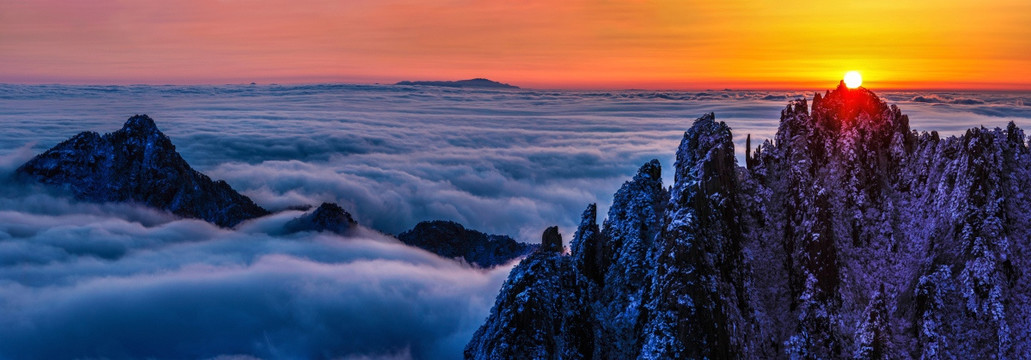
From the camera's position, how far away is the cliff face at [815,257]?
39.9 metres

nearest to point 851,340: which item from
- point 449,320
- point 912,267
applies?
point 912,267

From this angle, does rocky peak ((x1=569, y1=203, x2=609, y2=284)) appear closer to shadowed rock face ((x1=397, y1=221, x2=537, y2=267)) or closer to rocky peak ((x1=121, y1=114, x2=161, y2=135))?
shadowed rock face ((x1=397, y1=221, x2=537, y2=267))

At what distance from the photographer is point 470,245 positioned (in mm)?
186625

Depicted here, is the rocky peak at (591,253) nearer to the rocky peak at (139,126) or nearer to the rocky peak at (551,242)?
the rocky peak at (551,242)

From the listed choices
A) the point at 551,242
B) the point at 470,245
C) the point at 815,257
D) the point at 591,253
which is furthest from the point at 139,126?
the point at 815,257

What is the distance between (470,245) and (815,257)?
147187 mm

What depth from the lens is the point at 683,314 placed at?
4178 centimetres

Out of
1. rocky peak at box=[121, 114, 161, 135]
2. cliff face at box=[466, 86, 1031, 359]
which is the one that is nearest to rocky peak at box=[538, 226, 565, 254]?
cliff face at box=[466, 86, 1031, 359]

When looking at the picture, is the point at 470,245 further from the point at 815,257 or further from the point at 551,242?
the point at 815,257

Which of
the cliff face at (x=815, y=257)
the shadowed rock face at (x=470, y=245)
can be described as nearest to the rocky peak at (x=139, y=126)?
the shadowed rock face at (x=470, y=245)

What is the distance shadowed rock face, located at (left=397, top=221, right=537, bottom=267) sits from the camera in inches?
6934

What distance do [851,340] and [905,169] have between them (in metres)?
12.9

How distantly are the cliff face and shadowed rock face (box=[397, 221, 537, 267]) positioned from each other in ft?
387

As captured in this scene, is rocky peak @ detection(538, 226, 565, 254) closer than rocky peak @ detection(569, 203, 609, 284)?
No
